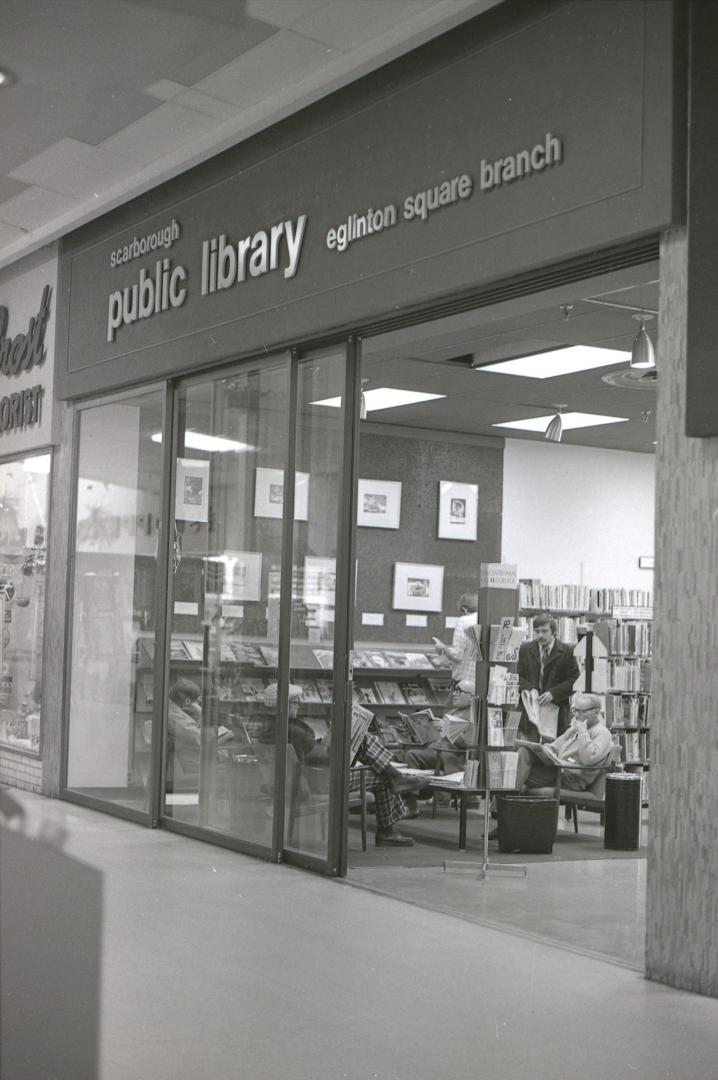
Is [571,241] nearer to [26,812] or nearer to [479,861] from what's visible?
[479,861]

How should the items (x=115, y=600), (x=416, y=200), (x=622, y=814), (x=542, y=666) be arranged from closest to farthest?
(x=416, y=200) → (x=622, y=814) → (x=115, y=600) → (x=542, y=666)

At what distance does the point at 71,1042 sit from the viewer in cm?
395

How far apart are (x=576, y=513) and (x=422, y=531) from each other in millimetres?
1856

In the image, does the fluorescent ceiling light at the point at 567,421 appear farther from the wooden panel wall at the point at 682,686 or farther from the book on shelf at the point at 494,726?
the wooden panel wall at the point at 682,686

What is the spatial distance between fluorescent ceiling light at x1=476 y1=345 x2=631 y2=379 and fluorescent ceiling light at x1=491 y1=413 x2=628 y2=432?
1.82 metres

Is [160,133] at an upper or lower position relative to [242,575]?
upper

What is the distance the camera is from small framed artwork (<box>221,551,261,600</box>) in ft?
25.4


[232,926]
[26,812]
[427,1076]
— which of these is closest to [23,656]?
[26,812]

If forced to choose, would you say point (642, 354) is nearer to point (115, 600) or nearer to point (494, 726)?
point (494, 726)

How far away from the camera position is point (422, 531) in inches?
554

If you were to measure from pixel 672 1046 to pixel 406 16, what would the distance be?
445 centimetres

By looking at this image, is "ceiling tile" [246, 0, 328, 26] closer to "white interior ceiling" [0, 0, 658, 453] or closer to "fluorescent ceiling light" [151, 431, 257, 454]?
"white interior ceiling" [0, 0, 658, 453]

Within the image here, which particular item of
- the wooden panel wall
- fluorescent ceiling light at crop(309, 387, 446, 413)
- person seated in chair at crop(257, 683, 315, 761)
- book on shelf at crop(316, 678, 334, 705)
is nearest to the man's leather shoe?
person seated in chair at crop(257, 683, 315, 761)

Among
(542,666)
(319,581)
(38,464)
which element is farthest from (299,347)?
(542,666)
